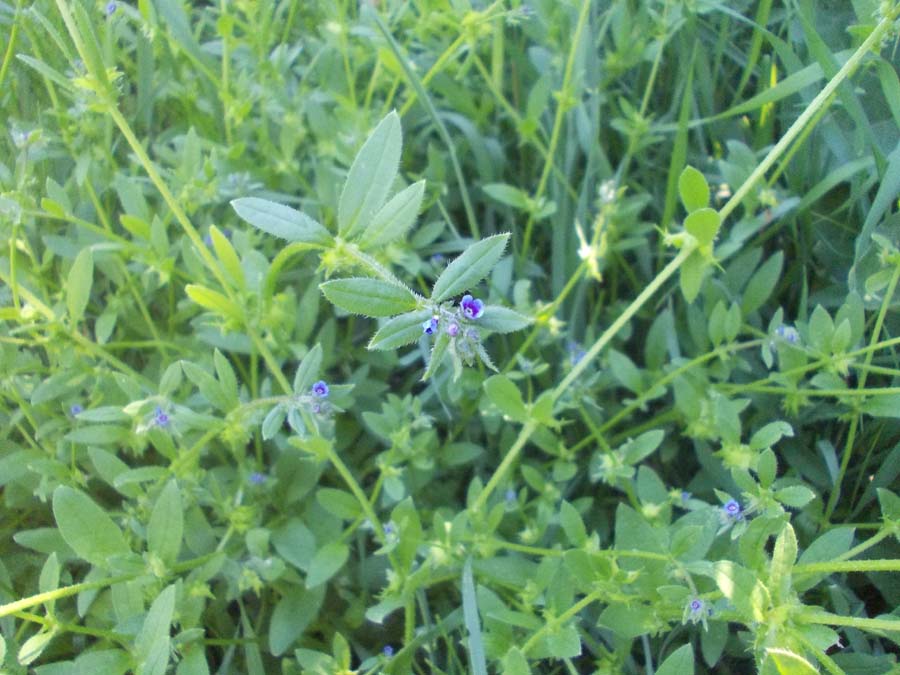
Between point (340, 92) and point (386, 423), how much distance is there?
905mm

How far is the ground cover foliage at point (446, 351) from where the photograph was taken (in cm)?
139

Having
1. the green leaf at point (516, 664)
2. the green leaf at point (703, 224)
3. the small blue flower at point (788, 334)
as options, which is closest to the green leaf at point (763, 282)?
the small blue flower at point (788, 334)

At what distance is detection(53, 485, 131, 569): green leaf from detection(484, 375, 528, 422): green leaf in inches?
26.0

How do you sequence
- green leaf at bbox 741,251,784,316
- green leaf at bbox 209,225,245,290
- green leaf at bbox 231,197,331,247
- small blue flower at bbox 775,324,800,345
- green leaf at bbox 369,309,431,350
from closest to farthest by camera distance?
green leaf at bbox 369,309,431,350, green leaf at bbox 231,197,331,247, green leaf at bbox 209,225,245,290, small blue flower at bbox 775,324,800,345, green leaf at bbox 741,251,784,316

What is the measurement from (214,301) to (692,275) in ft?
2.64

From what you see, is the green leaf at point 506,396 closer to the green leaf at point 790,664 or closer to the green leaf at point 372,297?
the green leaf at point 372,297

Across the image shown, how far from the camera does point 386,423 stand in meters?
1.70

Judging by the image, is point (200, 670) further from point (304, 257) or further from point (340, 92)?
point (340, 92)

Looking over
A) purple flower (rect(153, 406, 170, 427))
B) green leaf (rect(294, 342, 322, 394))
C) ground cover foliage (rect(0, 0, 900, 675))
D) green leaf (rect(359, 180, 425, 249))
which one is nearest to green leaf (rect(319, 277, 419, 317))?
ground cover foliage (rect(0, 0, 900, 675))

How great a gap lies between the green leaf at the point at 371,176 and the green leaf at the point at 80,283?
578 mm

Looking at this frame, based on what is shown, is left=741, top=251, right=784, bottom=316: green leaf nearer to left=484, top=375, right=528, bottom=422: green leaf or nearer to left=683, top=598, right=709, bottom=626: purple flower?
left=484, top=375, right=528, bottom=422: green leaf

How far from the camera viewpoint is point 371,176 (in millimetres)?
→ 1264

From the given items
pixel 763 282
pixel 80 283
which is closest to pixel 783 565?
pixel 763 282

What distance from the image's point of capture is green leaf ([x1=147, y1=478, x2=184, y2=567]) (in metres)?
1.43
